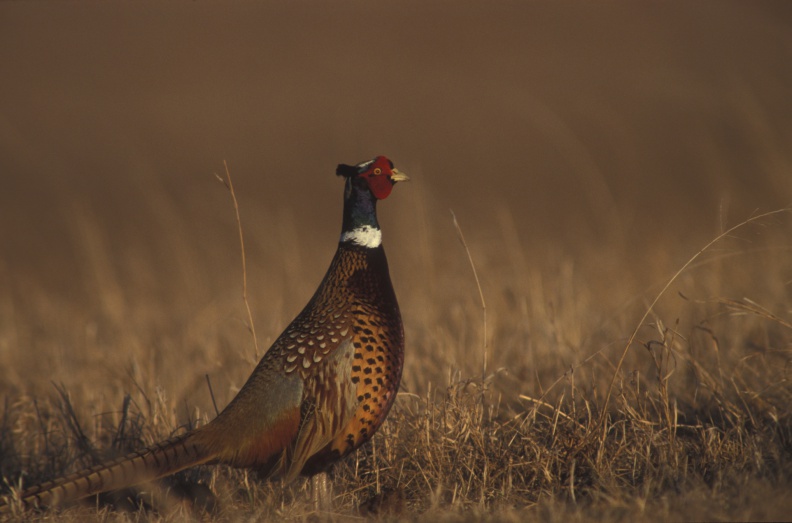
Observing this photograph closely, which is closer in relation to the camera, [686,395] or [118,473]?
[118,473]

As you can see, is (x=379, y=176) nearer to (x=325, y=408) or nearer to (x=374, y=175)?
(x=374, y=175)

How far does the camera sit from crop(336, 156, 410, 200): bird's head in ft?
13.3

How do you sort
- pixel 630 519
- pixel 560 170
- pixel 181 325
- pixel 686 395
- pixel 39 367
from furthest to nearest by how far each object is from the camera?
pixel 560 170
pixel 181 325
pixel 39 367
pixel 686 395
pixel 630 519

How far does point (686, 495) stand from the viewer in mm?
3393

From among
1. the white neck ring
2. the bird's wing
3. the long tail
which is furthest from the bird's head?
the long tail

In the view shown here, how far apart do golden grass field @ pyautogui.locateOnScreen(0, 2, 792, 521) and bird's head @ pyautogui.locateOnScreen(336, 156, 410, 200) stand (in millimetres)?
641

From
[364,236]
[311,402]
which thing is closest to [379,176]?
[364,236]

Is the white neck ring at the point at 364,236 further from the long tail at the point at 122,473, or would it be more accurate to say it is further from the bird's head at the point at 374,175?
the long tail at the point at 122,473

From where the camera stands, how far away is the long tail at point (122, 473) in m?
3.65

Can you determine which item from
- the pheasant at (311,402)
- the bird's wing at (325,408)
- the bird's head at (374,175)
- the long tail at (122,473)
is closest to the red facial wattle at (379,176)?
the bird's head at (374,175)

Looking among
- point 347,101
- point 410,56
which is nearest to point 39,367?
point 347,101

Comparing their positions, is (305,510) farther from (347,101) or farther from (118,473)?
(347,101)

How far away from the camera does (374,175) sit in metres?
4.06

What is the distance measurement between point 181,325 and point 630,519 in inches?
191
